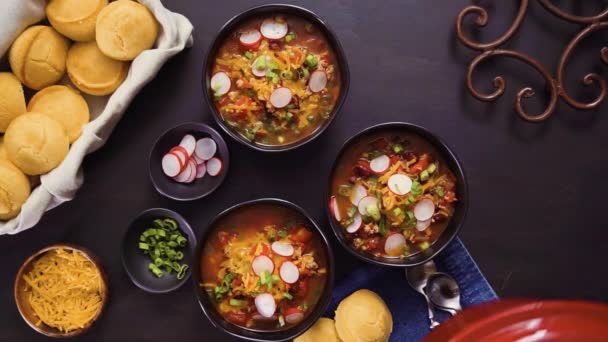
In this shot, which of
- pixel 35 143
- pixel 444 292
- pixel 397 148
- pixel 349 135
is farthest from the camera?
pixel 349 135

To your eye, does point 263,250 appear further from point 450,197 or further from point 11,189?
point 11,189

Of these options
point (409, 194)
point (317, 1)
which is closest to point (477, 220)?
point (409, 194)

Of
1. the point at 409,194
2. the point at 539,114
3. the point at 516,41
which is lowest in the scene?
the point at 409,194

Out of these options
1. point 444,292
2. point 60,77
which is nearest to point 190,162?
point 60,77

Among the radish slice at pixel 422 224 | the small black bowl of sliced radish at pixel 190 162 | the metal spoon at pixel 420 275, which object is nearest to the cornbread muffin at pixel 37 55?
the small black bowl of sliced radish at pixel 190 162

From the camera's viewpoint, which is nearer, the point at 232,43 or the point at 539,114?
the point at 232,43

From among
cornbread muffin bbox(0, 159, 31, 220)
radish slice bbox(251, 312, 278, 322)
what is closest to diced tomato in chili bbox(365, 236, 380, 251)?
radish slice bbox(251, 312, 278, 322)

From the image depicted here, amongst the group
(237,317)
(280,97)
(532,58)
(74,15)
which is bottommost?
(237,317)

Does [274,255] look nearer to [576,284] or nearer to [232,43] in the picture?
[232,43]

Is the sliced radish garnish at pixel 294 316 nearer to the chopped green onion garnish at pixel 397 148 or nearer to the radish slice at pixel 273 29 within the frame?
the chopped green onion garnish at pixel 397 148
